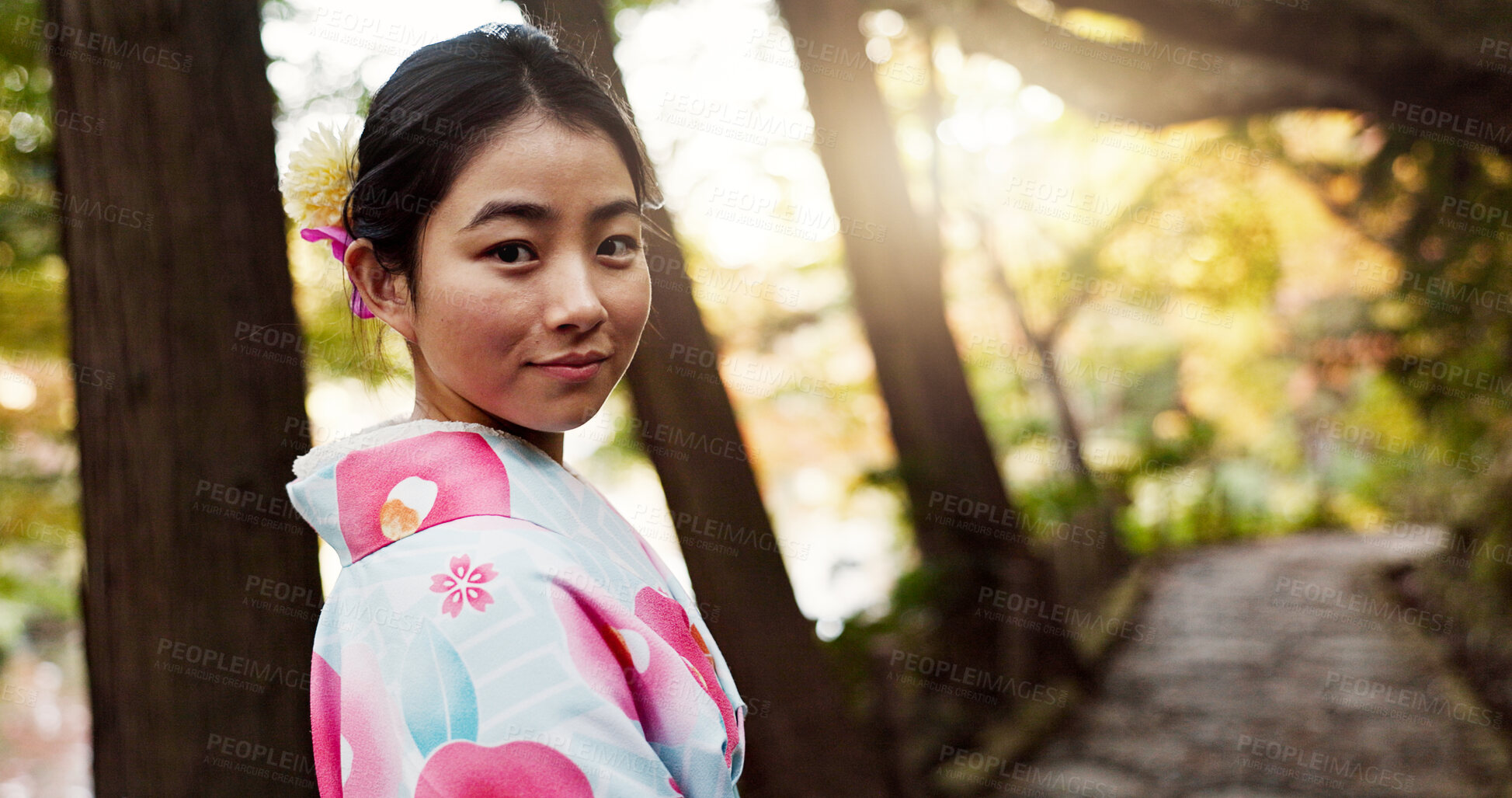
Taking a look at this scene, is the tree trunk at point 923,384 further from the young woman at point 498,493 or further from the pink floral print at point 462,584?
the pink floral print at point 462,584

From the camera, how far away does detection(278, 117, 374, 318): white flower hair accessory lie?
50.5 inches

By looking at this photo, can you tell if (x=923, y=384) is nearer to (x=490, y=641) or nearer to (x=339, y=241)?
(x=339, y=241)

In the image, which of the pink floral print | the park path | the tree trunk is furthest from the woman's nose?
the park path

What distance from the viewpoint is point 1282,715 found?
5781mm

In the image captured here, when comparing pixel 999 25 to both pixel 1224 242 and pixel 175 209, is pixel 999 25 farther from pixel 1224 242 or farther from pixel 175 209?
pixel 1224 242

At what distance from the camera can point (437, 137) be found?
1.09 m

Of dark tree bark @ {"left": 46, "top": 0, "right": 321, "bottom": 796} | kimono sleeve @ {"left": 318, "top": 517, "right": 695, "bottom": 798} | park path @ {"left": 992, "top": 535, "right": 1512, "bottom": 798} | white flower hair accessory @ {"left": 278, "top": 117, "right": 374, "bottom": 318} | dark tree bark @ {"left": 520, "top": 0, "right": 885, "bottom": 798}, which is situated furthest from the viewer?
park path @ {"left": 992, "top": 535, "right": 1512, "bottom": 798}

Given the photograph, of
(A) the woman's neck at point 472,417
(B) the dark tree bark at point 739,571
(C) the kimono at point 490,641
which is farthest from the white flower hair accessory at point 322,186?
(B) the dark tree bark at point 739,571

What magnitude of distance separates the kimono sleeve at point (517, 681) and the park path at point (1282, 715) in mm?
4753

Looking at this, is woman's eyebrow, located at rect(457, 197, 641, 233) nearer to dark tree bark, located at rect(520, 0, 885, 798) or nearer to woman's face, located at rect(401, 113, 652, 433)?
woman's face, located at rect(401, 113, 652, 433)

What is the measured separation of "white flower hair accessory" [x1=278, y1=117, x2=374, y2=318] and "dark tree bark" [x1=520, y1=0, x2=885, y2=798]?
4.33 ft

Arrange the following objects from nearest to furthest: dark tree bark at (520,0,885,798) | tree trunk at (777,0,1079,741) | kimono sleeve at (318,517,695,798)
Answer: kimono sleeve at (318,517,695,798)
dark tree bark at (520,0,885,798)
tree trunk at (777,0,1079,741)

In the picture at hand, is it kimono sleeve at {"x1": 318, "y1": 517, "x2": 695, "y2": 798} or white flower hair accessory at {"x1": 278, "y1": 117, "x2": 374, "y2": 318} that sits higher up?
white flower hair accessory at {"x1": 278, "y1": 117, "x2": 374, "y2": 318}

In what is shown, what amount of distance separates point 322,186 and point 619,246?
47 cm
